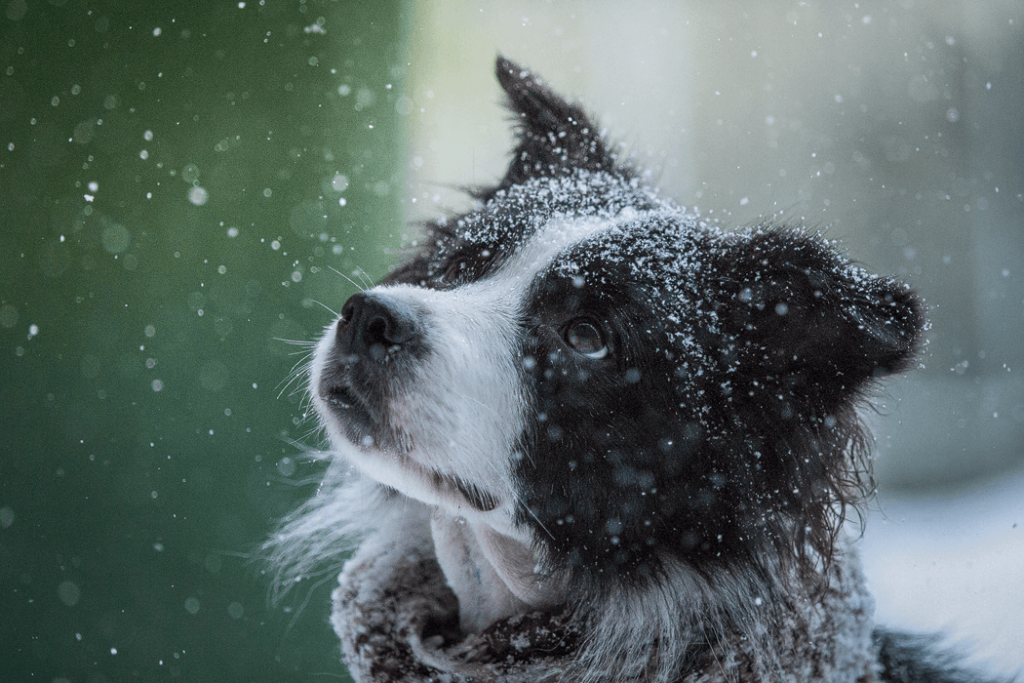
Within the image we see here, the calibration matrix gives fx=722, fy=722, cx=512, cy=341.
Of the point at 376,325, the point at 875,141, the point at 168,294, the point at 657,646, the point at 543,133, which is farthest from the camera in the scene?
the point at 875,141

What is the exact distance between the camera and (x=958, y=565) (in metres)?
1.57

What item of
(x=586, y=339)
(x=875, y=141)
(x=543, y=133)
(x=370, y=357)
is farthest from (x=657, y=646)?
(x=875, y=141)

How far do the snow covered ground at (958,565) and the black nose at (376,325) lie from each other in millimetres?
806

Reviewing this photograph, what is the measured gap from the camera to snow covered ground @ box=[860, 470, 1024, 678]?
1.30 metres

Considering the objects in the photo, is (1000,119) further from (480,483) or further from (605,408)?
(480,483)

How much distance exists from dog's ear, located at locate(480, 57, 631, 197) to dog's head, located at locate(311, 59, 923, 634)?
0.83ft

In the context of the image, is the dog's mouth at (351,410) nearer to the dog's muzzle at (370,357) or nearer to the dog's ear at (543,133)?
the dog's muzzle at (370,357)

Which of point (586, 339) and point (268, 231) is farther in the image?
point (268, 231)

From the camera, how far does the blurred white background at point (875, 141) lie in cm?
171

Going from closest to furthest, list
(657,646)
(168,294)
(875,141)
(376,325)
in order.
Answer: (376,325), (657,646), (168,294), (875,141)

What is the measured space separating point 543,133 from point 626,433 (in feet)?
1.98

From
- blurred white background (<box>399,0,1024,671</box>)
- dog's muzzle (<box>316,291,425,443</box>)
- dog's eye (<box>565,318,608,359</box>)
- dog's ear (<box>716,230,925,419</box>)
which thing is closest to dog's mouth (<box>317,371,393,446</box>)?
dog's muzzle (<box>316,291,425,443</box>)

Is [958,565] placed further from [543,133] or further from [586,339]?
[543,133]

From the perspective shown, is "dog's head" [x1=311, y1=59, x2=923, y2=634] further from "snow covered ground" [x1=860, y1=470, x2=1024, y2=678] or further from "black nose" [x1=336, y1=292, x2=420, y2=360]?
"snow covered ground" [x1=860, y1=470, x2=1024, y2=678]
